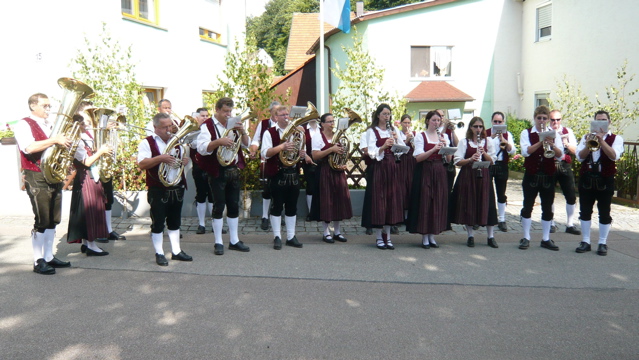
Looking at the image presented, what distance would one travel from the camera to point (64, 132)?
20.6ft

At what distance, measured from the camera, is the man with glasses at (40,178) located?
613 cm

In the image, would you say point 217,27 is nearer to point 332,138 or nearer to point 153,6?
point 153,6

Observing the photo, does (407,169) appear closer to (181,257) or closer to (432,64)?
(181,257)

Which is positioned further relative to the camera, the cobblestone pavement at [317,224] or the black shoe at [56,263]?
the cobblestone pavement at [317,224]

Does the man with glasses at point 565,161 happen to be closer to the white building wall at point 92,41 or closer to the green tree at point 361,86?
the green tree at point 361,86

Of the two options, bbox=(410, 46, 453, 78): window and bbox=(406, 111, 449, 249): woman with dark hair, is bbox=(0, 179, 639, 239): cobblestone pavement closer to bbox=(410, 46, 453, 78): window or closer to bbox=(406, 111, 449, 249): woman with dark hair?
bbox=(406, 111, 449, 249): woman with dark hair

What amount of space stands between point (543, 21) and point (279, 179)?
667 inches

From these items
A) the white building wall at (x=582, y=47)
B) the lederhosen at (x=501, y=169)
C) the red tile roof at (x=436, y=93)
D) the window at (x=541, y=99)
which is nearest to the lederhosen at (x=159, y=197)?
the lederhosen at (x=501, y=169)

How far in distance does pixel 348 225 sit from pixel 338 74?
12.6ft

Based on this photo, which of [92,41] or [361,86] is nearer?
[361,86]

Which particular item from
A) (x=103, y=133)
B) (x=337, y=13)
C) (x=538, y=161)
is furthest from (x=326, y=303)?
(x=337, y=13)

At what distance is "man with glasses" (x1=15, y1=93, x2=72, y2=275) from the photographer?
20.1 feet

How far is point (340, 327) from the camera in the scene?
4.93m

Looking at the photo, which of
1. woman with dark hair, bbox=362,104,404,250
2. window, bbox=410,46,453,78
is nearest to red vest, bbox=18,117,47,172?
woman with dark hair, bbox=362,104,404,250
